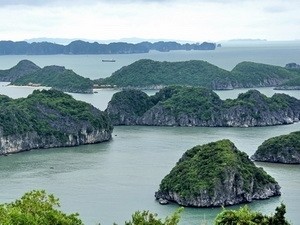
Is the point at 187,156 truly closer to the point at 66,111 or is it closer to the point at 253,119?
the point at 66,111

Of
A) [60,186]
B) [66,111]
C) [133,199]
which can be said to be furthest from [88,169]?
[66,111]

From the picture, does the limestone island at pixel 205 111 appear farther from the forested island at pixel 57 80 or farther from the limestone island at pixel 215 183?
the forested island at pixel 57 80

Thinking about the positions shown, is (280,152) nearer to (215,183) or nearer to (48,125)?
(215,183)

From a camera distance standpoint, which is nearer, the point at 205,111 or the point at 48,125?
the point at 48,125

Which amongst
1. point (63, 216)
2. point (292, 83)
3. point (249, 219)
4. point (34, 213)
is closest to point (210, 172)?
point (63, 216)

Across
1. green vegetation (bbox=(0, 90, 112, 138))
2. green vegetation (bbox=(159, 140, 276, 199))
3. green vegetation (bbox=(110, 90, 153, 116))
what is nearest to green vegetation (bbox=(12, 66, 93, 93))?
green vegetation (bbox=(110, 90, 153, 116))

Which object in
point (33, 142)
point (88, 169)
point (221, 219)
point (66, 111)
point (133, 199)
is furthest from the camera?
point (66, 111)

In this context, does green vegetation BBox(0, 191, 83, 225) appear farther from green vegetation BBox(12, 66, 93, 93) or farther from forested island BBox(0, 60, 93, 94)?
green vegetation BBox(12, 66, 93, 93)
